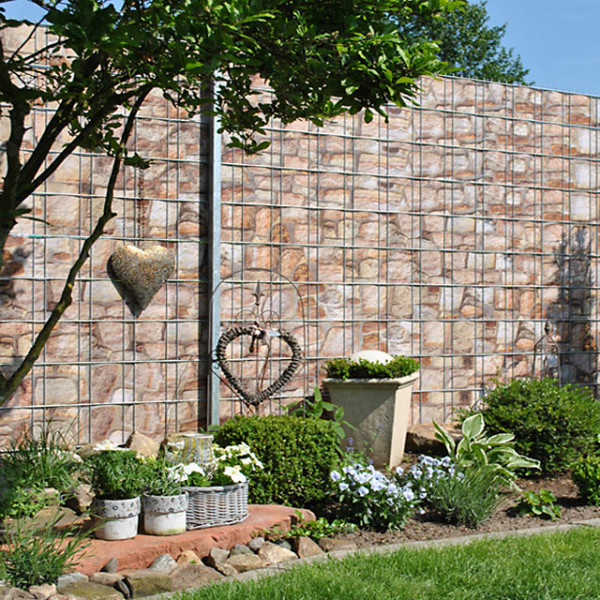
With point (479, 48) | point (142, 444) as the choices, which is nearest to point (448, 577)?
point (142, 444)

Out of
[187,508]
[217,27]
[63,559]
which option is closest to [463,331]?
[187,508]

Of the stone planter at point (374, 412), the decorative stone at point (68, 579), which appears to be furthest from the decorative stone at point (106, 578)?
the stone planter at point (374, 412)

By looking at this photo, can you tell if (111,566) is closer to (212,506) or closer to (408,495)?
(212,506)

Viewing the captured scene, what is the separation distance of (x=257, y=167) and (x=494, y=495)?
3374 mm

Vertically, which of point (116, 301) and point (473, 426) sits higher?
point (116, 301)

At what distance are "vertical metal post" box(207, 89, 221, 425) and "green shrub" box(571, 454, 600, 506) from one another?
2840mm

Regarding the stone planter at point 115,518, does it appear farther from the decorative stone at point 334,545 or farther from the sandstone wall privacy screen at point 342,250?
the sandstone wall privacy screen at point 342,250

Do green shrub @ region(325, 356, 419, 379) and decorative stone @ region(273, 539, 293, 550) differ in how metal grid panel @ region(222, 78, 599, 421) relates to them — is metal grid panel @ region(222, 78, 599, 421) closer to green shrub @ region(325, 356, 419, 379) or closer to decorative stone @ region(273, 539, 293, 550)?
green shrub @ region(325, 356, 419, 379)

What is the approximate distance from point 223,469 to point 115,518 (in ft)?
2.70

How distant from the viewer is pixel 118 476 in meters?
4.49

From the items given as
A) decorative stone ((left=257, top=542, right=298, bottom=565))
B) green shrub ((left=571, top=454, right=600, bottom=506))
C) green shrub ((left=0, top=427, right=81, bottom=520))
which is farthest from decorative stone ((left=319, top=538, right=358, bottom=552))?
green shrub ((left=571, top=454, right=600, bottom=506))

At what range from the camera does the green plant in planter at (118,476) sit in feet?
14.6

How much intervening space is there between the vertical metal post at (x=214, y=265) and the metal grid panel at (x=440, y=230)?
0.41ft

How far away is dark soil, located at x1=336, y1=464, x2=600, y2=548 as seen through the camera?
5008 mm
